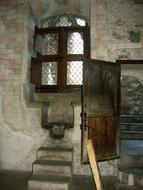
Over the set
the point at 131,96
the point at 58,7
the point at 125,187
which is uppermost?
the point at 58,7

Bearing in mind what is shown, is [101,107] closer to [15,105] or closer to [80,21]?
[15,105]

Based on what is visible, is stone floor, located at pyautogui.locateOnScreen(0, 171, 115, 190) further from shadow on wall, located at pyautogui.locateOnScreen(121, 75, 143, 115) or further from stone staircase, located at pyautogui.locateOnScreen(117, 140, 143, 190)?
shadow on wall, located at pyautogui.locateOnScreen(121, 75, 143, 115)

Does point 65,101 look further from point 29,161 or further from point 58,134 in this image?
point 29,161

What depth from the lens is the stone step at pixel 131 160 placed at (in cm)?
402

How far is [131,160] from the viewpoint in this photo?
159 inches

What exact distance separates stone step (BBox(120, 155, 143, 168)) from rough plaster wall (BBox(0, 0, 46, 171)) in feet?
4.75

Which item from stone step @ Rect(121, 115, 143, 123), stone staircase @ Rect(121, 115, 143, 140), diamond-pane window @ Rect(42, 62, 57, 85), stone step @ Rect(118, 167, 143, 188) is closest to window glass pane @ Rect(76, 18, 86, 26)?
diamond-pane window @ Rect(42, 62, 57, 85)

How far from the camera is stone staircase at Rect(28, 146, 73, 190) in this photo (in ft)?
11.2

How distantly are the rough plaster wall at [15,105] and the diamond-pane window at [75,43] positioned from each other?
3.21ft

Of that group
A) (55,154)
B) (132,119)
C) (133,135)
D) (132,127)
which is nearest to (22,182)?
(55,154)

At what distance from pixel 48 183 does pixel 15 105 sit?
165 centimetres

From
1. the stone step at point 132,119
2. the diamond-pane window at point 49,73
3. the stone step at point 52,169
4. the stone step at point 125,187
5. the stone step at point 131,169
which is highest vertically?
the diamond-pane window at point 49,73

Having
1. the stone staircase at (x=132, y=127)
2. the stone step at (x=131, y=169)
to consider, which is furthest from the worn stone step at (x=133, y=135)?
the stone step at (x=131, y=169)

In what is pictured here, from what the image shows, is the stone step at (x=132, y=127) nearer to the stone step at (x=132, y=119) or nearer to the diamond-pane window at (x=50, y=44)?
the stone step at (x=132, y=119)
